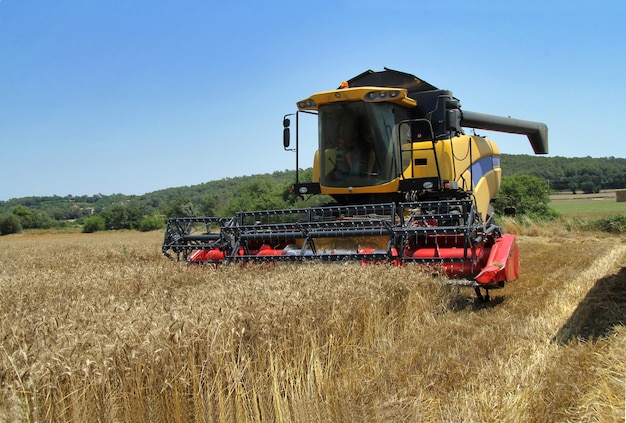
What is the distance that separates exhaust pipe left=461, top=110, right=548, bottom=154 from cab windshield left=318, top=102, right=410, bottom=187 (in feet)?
6.34

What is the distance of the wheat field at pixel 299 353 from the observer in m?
2.24

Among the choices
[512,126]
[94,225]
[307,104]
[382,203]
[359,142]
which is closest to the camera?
[382,203]

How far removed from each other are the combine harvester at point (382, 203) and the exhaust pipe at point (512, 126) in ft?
2.54

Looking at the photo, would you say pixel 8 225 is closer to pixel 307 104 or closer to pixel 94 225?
pixel 94 225

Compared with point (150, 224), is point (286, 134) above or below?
above

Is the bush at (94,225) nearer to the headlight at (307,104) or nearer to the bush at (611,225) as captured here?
the bush at (611,225)

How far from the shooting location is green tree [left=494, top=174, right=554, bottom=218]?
73.0 ft

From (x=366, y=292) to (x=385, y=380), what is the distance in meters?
1.03

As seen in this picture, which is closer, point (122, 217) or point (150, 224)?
point (150, 224)

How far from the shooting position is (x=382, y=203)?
692 cm

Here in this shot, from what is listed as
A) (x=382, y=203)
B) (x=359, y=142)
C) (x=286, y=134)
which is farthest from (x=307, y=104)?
(x=382, y=203)

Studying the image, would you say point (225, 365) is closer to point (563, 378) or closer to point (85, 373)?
point (85, 373)

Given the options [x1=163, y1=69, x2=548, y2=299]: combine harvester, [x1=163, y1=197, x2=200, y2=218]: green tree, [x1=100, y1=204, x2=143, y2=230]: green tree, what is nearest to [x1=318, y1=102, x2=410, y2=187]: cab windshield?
[x1=163, y1=69, x2=548, y2=299]: combine harvester

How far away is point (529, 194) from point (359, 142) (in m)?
18.5
